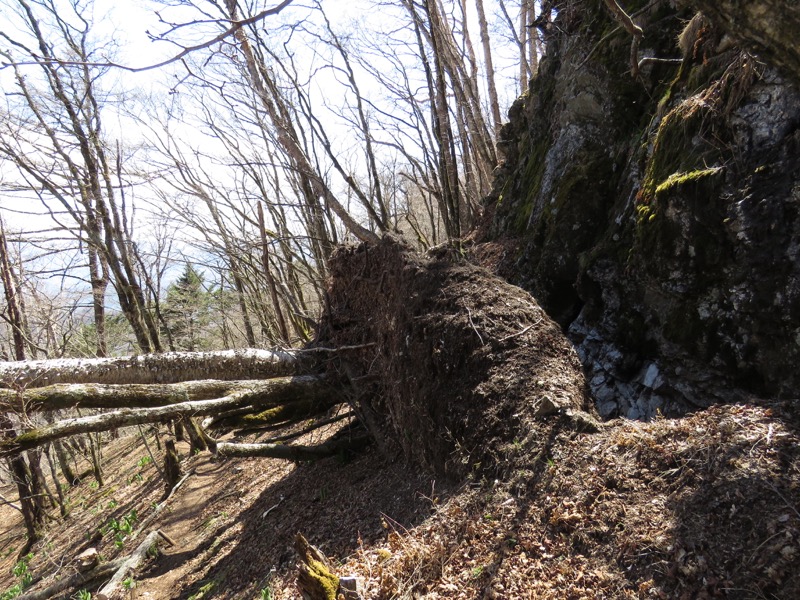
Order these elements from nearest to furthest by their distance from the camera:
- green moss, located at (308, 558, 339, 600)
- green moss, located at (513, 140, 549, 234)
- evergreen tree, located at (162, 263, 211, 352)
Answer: green moss, located at (308, 558, 339, 600) → green moss, located at (513, 140, 549, 234) → evergreen tree, located at (162, 263, 211, 352)

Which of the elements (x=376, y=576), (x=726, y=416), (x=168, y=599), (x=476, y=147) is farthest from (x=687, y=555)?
(x=476, y=147)

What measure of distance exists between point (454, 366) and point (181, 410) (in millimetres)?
2901

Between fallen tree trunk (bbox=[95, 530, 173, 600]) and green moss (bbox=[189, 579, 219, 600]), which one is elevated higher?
green moss (bbox=[189, 579, 219, 600])

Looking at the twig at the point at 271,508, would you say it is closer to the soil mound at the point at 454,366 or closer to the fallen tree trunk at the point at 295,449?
the fallen tree trunk at the point at 295,449

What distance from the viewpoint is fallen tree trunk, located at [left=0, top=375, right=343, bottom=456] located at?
400cm

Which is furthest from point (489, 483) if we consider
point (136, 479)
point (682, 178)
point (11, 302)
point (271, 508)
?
point (136, 479)

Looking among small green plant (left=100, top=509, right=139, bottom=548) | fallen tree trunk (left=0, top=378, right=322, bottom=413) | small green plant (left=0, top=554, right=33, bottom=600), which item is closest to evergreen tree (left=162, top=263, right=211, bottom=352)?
small green plant (left=0, top=554, right=33, bottom=600)

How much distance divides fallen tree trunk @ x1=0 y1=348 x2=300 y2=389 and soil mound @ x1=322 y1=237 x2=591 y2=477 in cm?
95

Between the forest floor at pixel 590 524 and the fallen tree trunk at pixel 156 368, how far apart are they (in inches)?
74.3

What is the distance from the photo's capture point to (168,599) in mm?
5707

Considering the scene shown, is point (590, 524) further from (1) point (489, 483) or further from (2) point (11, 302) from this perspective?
(2) point (11, 302)

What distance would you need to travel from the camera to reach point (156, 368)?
5570mm

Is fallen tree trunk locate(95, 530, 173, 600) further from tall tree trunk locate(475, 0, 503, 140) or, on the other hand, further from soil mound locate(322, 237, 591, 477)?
tall tree trunk locate(475, 0, 503, 140)

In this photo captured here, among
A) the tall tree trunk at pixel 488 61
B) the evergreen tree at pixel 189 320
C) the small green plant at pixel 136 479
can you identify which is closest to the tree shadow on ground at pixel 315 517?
the small green plant at pixel 136 479
